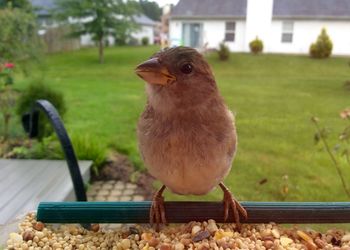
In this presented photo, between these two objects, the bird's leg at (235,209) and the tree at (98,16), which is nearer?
the bird's leg at (235,209)

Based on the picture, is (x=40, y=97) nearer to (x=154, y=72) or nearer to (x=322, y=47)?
(x=154, y=72)

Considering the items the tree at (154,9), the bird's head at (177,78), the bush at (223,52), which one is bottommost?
the bush at (223,52)

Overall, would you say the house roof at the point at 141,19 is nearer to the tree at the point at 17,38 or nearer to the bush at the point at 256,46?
the bush at the point at 256,46

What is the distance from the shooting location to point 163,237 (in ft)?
3.45

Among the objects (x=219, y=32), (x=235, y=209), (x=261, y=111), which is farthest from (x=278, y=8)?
(x=235, y=209)

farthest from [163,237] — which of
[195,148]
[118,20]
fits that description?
[118,20]

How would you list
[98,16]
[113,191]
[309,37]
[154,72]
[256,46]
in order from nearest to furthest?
[154,72]
[113,191]
[256,46]
[309,37]
[98,16]

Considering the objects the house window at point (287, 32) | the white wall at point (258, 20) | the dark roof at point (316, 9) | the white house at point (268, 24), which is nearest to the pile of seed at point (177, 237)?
the white wall at point (258, 20)

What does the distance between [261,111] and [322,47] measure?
6.07m

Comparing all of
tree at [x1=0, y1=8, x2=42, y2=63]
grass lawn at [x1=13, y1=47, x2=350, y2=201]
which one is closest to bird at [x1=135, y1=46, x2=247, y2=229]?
grass lawn at [x1=13, y1=47, x2=350, y2=201]

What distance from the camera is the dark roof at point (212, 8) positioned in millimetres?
9766

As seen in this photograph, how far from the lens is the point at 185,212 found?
3.50 feet

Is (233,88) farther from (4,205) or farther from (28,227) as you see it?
(28,227)

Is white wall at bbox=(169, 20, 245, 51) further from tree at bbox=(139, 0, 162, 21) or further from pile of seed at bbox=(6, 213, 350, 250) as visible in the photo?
pile of seed at bbox=(6, 213, 350, 250)
